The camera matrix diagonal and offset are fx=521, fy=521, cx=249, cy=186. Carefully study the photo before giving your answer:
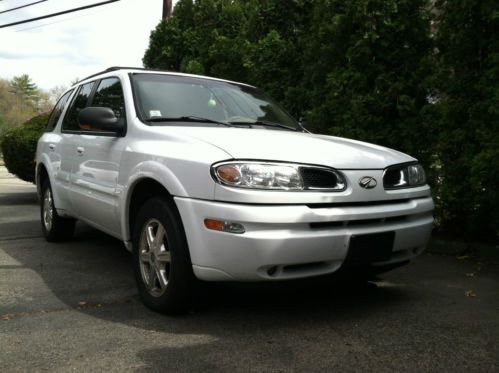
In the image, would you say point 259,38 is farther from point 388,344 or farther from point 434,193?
point 388,344

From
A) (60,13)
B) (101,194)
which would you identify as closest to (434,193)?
(101,194)

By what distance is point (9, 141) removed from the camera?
9555 millimetres

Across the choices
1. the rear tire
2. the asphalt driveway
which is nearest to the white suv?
the asphalt driveway

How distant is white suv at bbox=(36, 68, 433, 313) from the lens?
2895mm

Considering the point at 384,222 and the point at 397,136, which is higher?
the point at 397,136

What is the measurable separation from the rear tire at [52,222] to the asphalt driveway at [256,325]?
981 mm

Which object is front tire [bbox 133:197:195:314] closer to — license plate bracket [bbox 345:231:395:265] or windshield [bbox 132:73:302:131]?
windshield [bbox 132:73:302:131]

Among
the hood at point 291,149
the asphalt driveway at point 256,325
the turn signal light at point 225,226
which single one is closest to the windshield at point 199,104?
the hood at point 291,149

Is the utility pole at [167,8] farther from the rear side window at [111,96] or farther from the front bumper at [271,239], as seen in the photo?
the front bumper at [271,239]

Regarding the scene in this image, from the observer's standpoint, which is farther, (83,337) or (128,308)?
(128,308)

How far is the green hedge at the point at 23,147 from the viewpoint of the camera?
9140 mm

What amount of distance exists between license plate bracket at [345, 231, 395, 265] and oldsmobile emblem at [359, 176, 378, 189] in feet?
0.97

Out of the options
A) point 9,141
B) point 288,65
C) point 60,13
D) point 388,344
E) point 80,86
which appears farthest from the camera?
point 60,13

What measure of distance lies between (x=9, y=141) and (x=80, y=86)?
15.7ft
